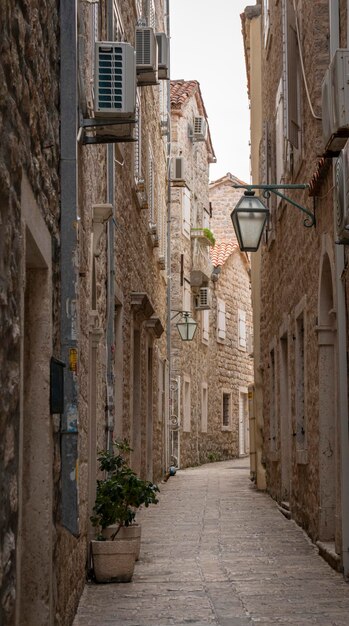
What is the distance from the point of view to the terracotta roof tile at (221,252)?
3354 centimetres

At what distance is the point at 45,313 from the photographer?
523 centimetres

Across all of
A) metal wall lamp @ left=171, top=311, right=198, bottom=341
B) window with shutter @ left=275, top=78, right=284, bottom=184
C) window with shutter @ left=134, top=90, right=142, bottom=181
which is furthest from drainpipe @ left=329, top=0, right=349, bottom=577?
metal wall lamp @ left=171, top=311, right=198, bottom=341

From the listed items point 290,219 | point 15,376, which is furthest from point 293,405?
point 15,376

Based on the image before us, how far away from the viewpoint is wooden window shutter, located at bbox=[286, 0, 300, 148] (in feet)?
37.6

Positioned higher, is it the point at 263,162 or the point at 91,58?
the point at 263,162

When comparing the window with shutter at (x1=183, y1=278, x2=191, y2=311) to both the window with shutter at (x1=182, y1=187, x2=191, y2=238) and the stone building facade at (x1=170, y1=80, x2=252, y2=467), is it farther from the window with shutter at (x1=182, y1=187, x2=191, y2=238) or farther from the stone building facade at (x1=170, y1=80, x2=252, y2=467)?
the window with shutter at (x1=182, y1=187, x2=191, y2=238)

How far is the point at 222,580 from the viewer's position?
8305 mm

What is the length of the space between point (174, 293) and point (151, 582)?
18.3m

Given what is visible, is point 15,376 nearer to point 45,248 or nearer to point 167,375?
point 45,248

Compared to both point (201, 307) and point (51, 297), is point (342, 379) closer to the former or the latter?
point (51, 297)

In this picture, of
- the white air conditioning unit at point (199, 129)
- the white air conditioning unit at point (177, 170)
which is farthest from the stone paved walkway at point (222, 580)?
the white air conditioning unit at point (199, 129)

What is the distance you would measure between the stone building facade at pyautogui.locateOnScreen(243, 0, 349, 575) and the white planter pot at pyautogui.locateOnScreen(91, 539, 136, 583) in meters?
1.62

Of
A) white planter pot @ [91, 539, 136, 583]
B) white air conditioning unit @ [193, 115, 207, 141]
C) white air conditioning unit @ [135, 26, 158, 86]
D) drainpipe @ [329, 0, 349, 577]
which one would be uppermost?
white air conditioning unit @ [193, 115, 207, 141]

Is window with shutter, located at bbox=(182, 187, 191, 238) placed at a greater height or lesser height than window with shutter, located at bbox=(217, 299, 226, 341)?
greater
